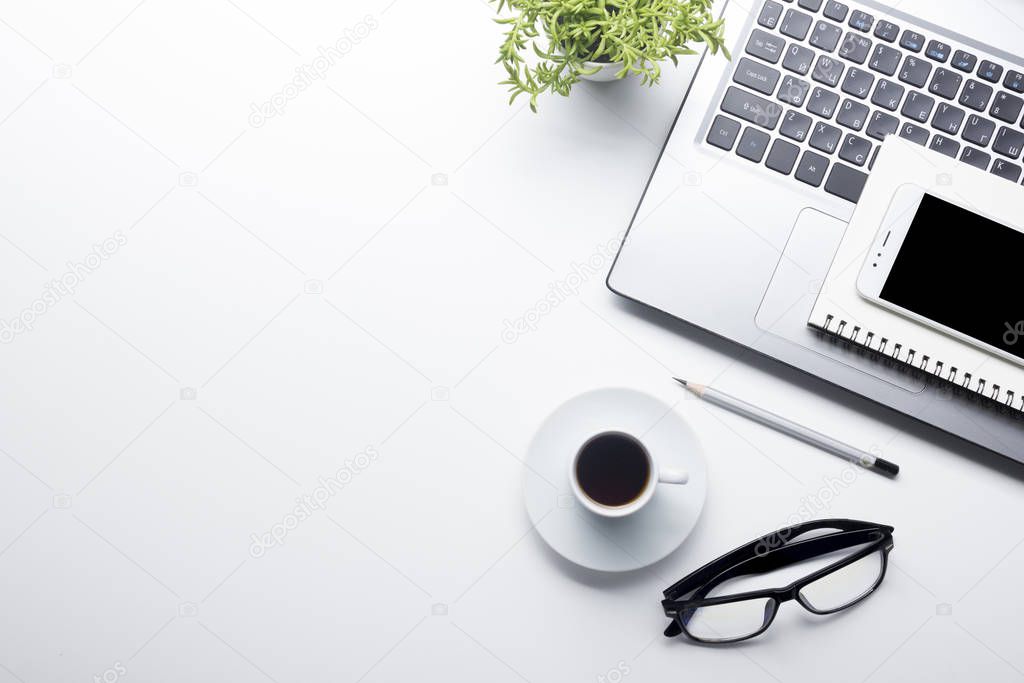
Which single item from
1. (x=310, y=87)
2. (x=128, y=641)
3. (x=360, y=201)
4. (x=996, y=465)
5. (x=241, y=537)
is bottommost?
(x=128, y=641)

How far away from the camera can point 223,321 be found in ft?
3.22

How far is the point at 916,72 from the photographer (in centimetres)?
90

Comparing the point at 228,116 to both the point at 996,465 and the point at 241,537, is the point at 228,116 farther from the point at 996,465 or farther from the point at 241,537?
the point at 996,465

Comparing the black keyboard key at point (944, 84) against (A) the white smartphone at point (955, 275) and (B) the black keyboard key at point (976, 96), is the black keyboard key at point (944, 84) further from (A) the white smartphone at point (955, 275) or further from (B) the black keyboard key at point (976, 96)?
(A) the white smartphone at point (955, 275)

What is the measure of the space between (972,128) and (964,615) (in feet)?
1.90

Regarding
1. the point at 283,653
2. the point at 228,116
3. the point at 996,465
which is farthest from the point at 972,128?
the point at 283,653

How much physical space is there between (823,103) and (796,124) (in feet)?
0.13

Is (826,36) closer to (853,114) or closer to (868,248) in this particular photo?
(853,114)

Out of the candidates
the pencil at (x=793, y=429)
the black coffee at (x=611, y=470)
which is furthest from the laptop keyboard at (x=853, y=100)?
the black coffee at (x=611, y=470)

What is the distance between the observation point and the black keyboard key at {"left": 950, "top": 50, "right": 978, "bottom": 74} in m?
0.90

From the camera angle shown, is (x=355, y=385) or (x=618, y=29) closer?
(x=618, y=29)

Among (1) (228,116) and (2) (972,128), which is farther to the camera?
(1) (228,116)

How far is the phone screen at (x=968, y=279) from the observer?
33.7 inches

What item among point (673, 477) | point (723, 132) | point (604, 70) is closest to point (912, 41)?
point (723, 132)
